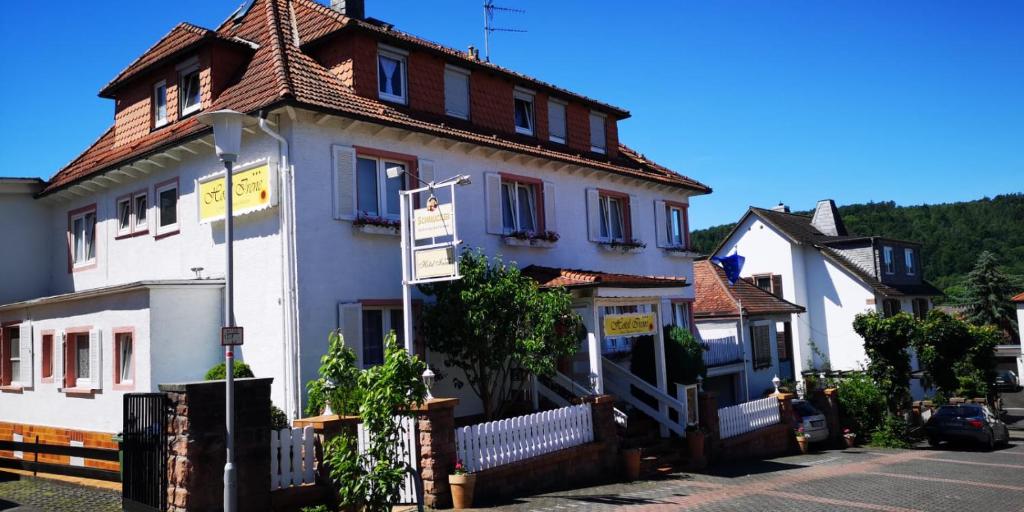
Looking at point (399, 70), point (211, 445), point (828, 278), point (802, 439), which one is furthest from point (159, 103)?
point (828, 278)

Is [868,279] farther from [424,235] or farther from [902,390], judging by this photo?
[424,235]

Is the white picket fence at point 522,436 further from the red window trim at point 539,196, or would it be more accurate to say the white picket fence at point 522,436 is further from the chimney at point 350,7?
the chimney at point 350,7

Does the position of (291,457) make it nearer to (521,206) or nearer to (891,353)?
(521,206)

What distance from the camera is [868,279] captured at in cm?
3959

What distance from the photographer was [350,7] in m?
19.0

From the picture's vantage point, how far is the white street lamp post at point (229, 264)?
8.90 m

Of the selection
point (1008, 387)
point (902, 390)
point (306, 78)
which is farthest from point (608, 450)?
point (1008, 387)

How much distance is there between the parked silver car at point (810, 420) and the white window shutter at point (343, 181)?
1365 centimetres

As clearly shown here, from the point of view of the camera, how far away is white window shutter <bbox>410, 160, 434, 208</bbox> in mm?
15742

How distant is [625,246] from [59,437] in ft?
46.0

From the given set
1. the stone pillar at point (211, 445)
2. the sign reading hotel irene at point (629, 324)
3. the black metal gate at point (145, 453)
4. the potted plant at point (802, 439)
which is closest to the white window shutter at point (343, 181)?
the black metal gate at point (145, 453)

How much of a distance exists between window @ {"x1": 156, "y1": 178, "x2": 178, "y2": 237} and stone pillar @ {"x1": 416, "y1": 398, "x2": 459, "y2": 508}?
8.19 metres

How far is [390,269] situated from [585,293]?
3.87m

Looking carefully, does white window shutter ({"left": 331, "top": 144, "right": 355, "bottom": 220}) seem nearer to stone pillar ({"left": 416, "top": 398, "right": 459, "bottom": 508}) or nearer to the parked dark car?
stone pillar ({"left": 416, "top": 398, "right": 459, "bottom": 508})
